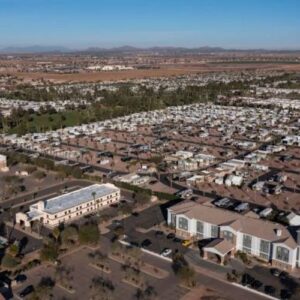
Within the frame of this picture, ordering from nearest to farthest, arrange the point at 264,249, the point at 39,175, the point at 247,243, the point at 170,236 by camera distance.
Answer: the point at 264,249 → the point at 247,243 → the point at 170,236 → the point at 39,175

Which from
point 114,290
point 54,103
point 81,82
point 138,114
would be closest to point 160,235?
point 114,290

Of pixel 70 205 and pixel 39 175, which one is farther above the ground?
pixel 70 205

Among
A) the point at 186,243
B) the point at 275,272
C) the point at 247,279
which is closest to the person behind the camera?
the point at 247,279

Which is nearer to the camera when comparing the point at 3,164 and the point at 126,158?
the point at 3,164

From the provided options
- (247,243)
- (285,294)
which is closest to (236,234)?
(247,243)

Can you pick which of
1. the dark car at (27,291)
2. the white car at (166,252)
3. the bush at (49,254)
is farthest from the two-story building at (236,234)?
the dark car at (27,291)

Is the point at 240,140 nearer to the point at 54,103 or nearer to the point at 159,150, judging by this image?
the point at 159,150

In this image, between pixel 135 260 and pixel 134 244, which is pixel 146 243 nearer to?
pixel 134 244
